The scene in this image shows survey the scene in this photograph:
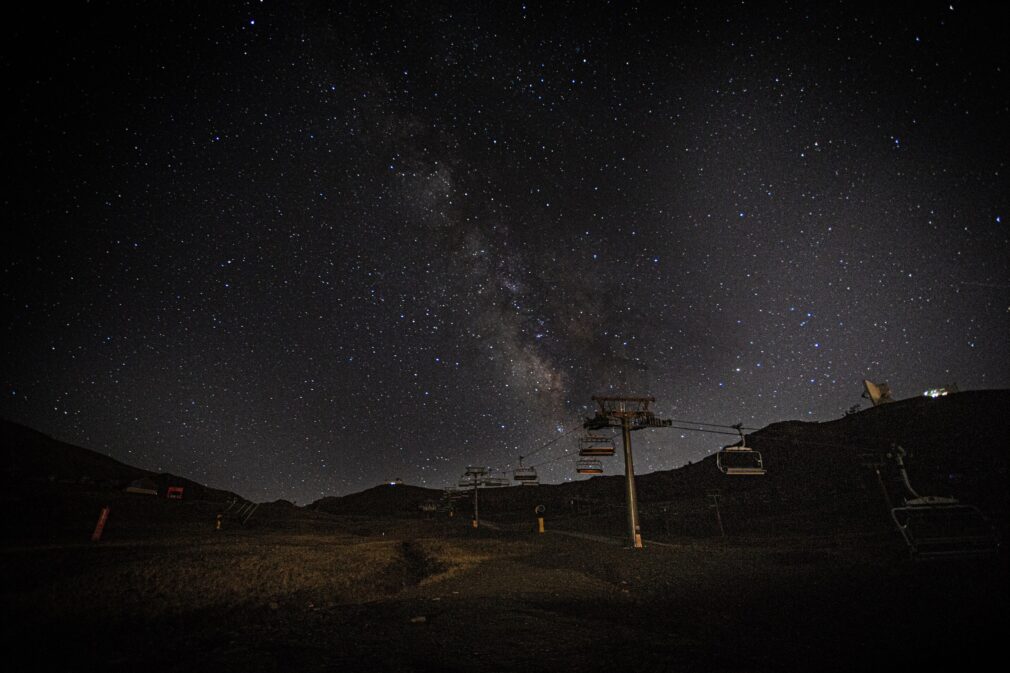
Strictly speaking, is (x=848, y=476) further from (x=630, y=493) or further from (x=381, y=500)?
(x=381, y=500)

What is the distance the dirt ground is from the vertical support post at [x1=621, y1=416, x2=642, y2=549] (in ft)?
33.1

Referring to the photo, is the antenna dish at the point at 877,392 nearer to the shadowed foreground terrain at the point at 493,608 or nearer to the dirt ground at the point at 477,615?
the shadowed foreground terrain at the point at 493,608

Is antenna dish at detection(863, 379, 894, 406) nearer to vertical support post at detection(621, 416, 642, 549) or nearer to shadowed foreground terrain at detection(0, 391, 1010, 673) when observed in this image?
shadowed foreground terrain at detection(0, 391, 1010, 673)

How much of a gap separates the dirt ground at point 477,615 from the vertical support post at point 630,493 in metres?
10.1

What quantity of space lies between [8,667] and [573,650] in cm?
936

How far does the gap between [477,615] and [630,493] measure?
20776mm

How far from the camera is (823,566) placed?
55.5ft

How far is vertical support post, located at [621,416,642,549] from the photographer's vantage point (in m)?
26.7

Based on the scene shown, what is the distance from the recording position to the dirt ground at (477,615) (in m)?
7.00

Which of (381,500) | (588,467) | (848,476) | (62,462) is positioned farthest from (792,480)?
(62,462)

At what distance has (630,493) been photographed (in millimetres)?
28172

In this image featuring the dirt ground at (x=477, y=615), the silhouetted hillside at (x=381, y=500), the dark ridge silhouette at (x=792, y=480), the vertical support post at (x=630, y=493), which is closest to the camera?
the dirt ground at (x=477, y=615)

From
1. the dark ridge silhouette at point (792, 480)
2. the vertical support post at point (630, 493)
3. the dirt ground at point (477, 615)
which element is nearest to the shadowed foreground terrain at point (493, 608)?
the dirt ground at point (477, 615)

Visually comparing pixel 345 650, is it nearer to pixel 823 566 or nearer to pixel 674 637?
pixel 674 637
